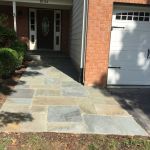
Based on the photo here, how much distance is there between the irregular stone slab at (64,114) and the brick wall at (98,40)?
2.19 metres

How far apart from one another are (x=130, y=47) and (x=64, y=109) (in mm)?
3420

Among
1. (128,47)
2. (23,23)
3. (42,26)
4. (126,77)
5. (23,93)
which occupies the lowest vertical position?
(23,93)

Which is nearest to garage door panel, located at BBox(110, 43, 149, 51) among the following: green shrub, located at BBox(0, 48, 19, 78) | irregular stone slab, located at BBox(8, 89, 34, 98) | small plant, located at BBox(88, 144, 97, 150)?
irregular stone slab, located at BBox(8, 89, 34, 98)

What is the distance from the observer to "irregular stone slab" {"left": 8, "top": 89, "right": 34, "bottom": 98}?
6.69 metres

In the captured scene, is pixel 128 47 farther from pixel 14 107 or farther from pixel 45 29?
pixel 45 29

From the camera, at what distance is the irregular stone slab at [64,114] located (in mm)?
5184

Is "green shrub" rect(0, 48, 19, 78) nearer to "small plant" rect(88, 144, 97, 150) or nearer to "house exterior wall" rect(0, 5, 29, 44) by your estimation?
"small plant" rect(88, 144, 97, 150)

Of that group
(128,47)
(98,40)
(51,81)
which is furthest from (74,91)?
(128,47)

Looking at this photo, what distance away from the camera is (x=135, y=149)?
4.12 m

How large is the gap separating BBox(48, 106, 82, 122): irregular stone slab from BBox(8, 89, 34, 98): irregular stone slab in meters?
1.15

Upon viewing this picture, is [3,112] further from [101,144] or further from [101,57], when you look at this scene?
[101,57]

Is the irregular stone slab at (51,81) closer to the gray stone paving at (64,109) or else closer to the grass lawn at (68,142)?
the gray stone paving at (64,109)

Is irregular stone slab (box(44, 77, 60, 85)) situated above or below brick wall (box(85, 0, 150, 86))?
below

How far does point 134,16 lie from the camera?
783 centimetres
